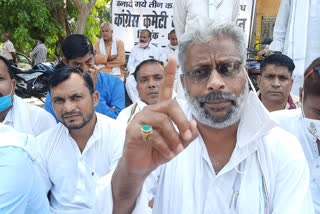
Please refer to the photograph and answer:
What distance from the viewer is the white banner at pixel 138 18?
6625mm

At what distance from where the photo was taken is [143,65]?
361cm

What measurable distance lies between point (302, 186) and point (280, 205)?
0.15m

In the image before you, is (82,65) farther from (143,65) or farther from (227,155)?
(227,155)

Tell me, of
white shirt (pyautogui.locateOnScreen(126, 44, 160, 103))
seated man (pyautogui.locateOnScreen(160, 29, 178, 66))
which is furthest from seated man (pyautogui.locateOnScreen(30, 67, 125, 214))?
seated man (pyautogui.locateOnScreen(160, 29, 178, 66))

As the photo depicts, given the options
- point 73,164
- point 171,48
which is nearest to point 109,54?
point 171,48

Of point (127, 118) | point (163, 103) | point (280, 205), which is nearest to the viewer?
point (163, 103)

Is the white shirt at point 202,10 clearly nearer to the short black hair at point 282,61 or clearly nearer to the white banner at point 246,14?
the short black hair at point 282,61

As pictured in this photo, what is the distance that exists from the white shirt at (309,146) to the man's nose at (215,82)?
94cm

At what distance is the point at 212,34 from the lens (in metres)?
1.72

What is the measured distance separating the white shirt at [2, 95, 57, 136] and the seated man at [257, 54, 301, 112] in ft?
7.84

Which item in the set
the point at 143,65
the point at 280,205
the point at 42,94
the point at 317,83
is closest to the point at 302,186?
the point at 280,205

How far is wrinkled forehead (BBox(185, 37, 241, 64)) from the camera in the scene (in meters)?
1.68

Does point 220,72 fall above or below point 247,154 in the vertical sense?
above

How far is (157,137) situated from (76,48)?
271cm
